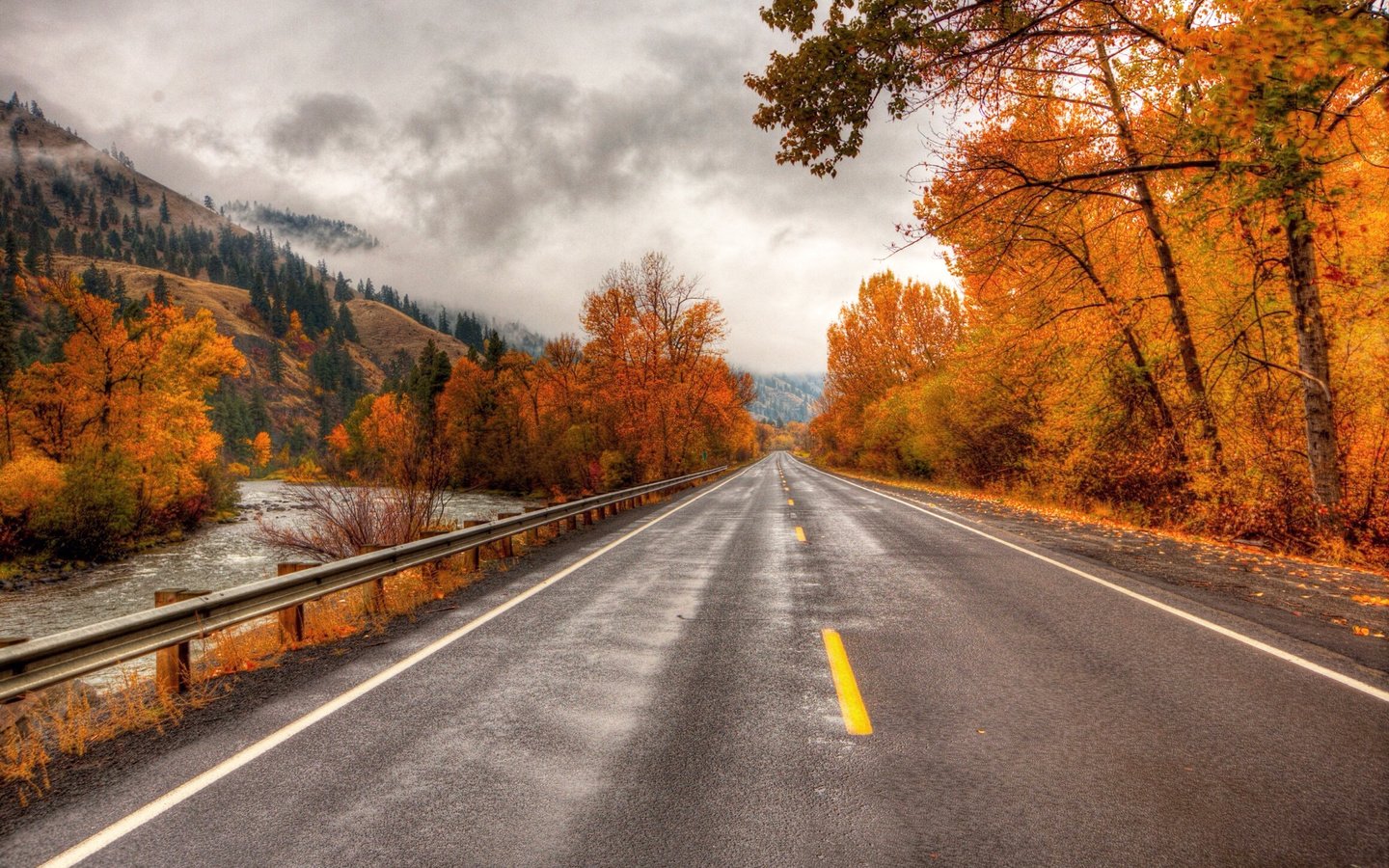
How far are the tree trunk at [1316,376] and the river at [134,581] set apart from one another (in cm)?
1374

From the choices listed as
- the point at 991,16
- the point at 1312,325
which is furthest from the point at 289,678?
the point at 1312,325

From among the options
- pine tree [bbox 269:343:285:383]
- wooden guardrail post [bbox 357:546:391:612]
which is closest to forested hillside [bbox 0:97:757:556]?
wooden guardrail post [bbox 357:546:391:612]

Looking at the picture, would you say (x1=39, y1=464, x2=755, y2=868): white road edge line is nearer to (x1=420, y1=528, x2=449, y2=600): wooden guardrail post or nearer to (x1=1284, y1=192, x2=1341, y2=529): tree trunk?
(x1=420, y1=528, x2=449, y2=600): wooden guardrail post

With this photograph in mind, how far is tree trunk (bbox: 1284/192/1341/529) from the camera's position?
944cm

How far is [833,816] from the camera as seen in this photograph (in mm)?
2656

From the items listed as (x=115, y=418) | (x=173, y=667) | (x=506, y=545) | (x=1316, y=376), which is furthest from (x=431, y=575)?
(x=115, y=418)

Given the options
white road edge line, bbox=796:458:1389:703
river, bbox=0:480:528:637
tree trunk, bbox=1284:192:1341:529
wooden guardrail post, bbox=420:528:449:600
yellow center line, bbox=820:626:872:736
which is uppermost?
tree trunk, bbox=1284:192:1341:529

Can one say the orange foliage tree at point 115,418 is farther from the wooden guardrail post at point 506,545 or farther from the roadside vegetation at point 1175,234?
the roadside vegetation at point 1175,234

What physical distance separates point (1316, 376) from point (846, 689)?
10.4m

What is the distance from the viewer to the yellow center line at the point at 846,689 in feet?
11.7

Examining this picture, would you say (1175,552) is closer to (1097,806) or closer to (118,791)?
(1097,806)

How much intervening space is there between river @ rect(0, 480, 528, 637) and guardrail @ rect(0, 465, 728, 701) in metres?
4.89

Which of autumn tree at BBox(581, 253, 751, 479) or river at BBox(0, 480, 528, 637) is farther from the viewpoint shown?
autumn tree at BBox(581, 253, 751, 479)

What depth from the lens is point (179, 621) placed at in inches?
176
